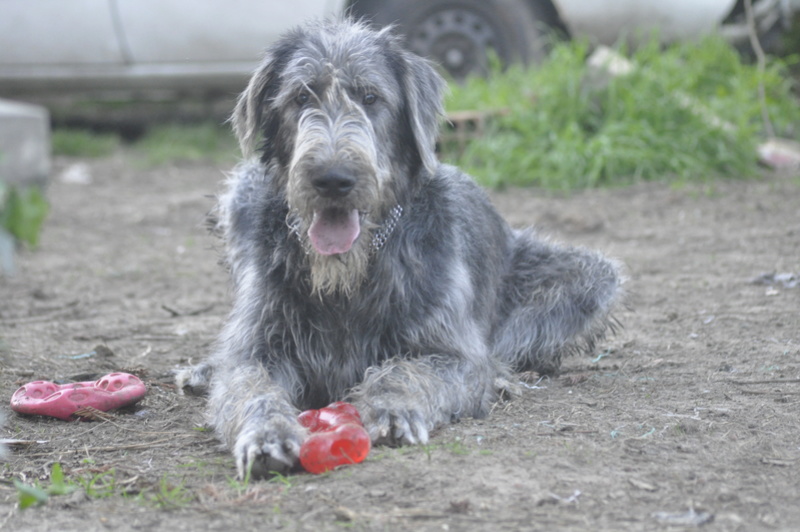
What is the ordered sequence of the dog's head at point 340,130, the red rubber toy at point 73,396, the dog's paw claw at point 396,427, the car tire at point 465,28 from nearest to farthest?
the dog's paw claw at point 396,427 < the dog's head at point 340,130 < the red rubber toy at point 73,396 < the car tire at point 465,28

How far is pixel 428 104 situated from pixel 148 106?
404 inches

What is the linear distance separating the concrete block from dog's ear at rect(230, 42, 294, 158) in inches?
192

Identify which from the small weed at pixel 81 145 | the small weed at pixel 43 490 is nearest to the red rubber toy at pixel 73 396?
the small weed at pixel 43 490

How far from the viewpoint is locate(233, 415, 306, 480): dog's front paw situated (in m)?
3.30

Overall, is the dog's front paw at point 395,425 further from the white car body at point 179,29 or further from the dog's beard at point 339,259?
the white car body at point 179,29

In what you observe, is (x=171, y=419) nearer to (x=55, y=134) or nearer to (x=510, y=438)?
(x=510, y=438)

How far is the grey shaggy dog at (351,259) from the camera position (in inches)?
147

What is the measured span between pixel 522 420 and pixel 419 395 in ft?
1.49

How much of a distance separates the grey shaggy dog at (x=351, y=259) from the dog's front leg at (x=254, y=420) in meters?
0.01

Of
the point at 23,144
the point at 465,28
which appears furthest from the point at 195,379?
the point at 465,28

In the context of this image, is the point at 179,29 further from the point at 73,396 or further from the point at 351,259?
the point at 351,259

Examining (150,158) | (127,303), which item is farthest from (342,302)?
(150,158)

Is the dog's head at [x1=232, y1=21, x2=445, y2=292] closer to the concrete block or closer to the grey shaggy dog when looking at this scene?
the grey shaggy dog

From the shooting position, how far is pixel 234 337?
4.21 m
